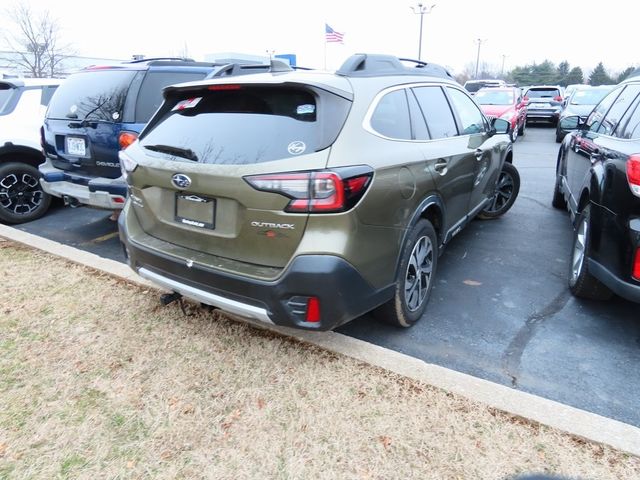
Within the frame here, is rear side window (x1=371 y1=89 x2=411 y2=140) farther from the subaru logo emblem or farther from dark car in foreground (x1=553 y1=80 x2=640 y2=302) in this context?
dark car in foreground (x1=553 y1=80 x2=640 y2=302)

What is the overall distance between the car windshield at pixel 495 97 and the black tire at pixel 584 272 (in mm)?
11137

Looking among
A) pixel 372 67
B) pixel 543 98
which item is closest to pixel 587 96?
pixel 543 98

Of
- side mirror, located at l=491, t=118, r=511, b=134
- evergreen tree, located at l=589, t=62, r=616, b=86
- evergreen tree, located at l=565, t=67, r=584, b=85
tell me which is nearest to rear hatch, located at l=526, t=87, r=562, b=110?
side mirror, located at l=491, t=118, r=511, b=134

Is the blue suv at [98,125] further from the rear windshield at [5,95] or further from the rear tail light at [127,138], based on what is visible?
the rear windshield at [5,95]

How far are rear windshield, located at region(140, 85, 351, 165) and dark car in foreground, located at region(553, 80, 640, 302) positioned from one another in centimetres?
186

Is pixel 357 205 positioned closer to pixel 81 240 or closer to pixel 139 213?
pixel 139 213

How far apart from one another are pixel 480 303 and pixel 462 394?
1446mm

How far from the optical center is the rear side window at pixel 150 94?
4660 millimetres

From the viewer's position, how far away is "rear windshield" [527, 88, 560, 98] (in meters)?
20.2

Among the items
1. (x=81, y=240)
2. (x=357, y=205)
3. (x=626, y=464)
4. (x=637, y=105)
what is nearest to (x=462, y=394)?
(x=626, y=464)

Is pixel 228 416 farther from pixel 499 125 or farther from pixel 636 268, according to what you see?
pixel 499 125

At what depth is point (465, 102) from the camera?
185 inches

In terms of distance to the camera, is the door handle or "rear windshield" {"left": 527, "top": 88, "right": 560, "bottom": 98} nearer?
the door handle

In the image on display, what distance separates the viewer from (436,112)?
3.82 metres
